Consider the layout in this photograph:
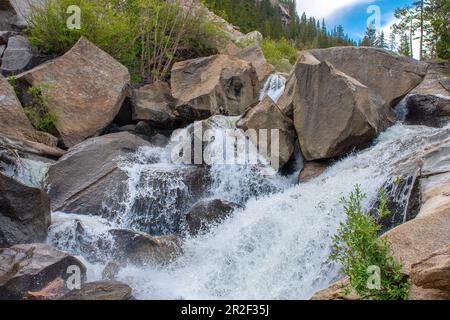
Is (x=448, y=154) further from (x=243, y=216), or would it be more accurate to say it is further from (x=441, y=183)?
(x=243, y=216)

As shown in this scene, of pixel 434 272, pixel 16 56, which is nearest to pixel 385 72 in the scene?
pixel 434 272

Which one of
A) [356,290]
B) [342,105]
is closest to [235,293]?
[356,290]

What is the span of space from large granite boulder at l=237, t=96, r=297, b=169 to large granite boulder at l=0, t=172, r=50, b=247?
4.89 m

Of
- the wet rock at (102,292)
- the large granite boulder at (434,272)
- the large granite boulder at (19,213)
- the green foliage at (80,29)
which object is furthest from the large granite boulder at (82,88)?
the large granite boulder at (434,272)

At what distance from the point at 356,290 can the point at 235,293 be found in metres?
3.10

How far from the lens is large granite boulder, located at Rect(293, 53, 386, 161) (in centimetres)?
1046

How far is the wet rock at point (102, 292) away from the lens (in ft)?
20.9

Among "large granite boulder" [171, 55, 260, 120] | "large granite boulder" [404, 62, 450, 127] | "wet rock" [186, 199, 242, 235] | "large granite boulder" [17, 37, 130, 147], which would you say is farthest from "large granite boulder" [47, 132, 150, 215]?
"large granite boulder" [404, 62, 450, 127]

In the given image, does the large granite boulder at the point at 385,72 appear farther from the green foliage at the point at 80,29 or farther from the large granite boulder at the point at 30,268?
the large granite boulder at the point at 30,268

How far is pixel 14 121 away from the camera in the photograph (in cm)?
1098

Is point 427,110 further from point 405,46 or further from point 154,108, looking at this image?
point 405,46

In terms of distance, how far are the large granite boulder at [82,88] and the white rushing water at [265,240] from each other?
242 centimetres

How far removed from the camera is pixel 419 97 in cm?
1341
